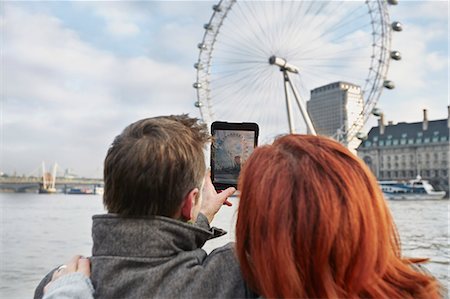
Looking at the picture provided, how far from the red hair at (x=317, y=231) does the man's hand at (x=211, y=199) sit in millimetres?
288

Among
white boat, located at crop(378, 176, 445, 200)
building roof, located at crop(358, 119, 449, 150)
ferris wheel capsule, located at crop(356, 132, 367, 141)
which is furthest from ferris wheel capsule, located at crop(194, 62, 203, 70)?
building roof, located at crop(358, 119, 449, 150)

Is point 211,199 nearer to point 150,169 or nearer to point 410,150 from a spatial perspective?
point 150,169

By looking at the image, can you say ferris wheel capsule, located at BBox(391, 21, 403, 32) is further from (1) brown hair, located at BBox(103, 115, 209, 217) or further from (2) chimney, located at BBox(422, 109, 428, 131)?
(2) chimney, located at BBox(422, 109, 428, 131)

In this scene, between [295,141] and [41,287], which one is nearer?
[295,141]

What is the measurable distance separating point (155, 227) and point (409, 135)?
5734 cm

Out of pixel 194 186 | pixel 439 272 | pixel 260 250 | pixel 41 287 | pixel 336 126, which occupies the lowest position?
pixel 439 272

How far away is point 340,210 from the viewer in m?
0.89

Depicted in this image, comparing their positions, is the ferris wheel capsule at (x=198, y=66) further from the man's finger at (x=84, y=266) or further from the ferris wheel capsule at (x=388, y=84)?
the man's finger at (x=84, y=266)

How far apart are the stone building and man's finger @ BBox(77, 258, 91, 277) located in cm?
5110

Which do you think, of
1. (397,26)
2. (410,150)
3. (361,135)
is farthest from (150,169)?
(410,150)

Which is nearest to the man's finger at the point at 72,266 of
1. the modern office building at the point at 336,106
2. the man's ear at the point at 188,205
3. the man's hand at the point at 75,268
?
the man's hand at the point at 75,268

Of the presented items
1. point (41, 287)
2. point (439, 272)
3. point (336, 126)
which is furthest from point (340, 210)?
point (336, 126)

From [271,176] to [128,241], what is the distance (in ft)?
1.01

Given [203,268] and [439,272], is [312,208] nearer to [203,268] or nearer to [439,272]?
[203,268]
